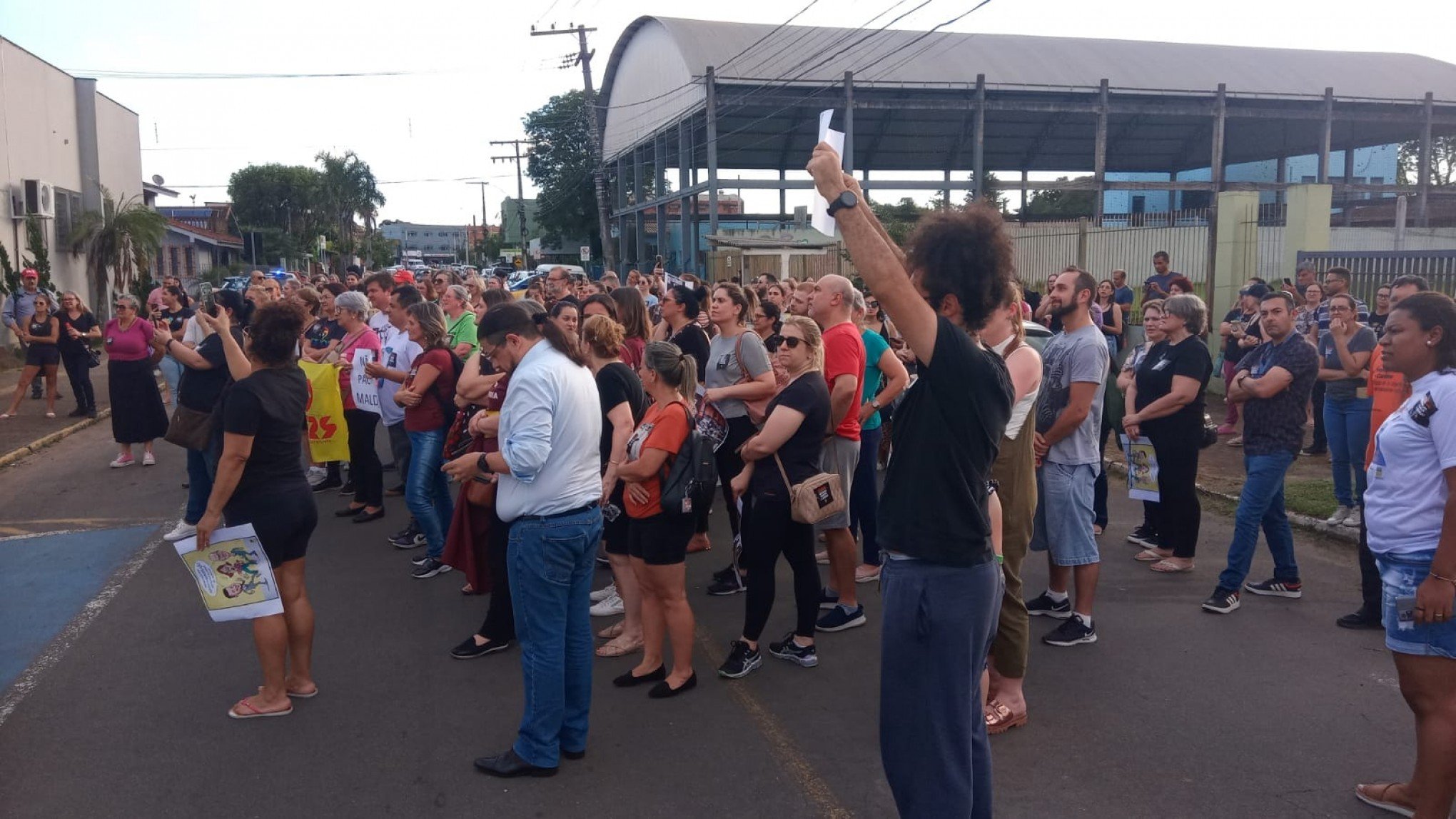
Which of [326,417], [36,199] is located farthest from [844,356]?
[36,199]

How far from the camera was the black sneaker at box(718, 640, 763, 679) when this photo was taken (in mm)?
5042

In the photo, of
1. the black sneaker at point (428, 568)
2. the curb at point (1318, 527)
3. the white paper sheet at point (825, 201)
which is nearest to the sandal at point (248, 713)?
the black sneaker at point (428, 568)

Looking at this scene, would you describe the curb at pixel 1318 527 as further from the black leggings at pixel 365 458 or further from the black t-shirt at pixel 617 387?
the black leggings at pixel 365 458

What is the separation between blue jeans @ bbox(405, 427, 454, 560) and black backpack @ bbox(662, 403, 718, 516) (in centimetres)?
242

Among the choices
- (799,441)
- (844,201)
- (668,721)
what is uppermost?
(844,201)

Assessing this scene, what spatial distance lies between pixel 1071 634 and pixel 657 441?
251 cm

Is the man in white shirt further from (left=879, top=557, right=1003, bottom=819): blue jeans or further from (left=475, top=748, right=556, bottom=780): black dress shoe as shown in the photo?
(left=879, top=557, right=1003, bottom=819): blue jeans

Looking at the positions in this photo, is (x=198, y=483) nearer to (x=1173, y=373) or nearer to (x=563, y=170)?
(x=1173, y=373)

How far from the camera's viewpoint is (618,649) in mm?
5445

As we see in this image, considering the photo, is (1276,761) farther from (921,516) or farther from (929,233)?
(929,233)

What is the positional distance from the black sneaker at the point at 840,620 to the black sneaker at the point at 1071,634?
101 cm

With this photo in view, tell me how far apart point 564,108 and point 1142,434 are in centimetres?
6291

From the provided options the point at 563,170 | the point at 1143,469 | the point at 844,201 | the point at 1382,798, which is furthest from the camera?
the point at 563,170

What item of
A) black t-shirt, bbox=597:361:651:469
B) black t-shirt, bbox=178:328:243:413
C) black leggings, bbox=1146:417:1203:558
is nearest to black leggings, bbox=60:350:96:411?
black t-shirt, bbox=178:328:243:413
